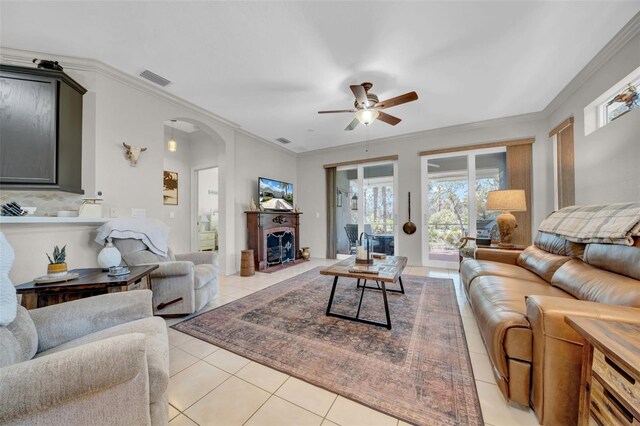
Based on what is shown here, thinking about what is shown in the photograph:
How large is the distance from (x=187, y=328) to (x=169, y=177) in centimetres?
378

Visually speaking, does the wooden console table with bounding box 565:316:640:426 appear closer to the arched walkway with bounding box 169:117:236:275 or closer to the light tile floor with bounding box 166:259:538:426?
the light tile floor with bounding box 166:259:538:426

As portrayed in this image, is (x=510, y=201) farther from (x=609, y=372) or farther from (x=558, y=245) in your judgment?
(x=609, y=372)

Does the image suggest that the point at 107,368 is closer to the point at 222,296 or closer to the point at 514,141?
the point at 222,296

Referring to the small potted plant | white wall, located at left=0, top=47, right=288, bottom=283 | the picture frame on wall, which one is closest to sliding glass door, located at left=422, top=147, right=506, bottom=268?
white wall, located at left=0, top=47, right=288, bottom=283

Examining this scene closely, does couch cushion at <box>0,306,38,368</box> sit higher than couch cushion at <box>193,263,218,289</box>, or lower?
higher

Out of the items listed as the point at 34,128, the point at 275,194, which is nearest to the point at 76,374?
the point at 34,128

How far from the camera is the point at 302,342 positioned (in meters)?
1.91

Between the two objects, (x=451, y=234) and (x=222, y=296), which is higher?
(x=451, y=234)

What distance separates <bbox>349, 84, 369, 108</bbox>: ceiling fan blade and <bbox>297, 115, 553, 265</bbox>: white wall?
1797 mm

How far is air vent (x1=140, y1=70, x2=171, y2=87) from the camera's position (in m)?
2.67

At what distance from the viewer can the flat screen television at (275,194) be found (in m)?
4.74

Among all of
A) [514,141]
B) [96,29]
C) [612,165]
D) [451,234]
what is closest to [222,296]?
[96,29]

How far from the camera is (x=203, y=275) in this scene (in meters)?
2.57

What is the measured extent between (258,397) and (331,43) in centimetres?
287
